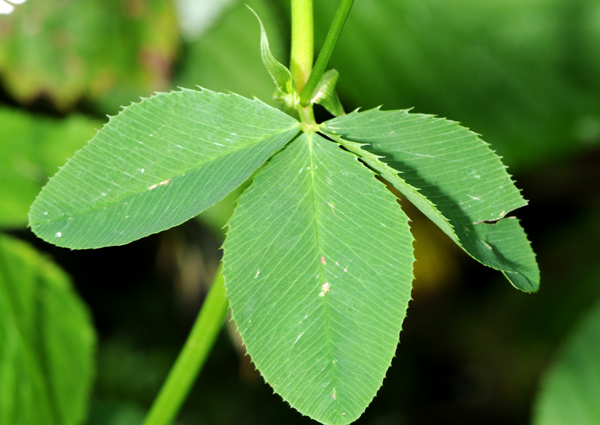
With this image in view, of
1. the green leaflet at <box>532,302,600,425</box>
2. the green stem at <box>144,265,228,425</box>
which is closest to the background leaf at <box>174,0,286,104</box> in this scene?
the green leaflet at <box>532,302,600,425</box>

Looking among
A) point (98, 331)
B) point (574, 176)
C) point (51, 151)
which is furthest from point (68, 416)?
point (574, 176)

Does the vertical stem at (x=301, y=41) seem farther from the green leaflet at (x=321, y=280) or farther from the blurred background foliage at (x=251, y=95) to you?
the blurred background foliage at (x=251, y=95)

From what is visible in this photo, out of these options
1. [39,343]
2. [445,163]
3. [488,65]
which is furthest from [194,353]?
[488,65]

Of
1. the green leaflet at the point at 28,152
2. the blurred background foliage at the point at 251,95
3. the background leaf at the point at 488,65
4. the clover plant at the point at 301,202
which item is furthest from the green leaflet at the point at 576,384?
the green leaflet at the point at 28,152

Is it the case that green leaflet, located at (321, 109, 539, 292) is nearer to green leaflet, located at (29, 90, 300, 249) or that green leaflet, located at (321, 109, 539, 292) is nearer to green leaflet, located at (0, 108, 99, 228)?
green leaflet, located at (29, 90, 300, 249)

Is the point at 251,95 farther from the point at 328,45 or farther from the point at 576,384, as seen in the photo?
the point at 328,45
